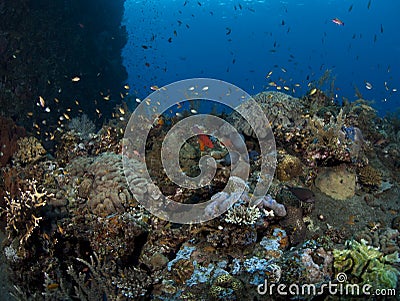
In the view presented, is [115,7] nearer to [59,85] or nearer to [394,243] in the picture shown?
[59,85]

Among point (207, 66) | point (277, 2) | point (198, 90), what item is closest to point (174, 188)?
point (198, 90)

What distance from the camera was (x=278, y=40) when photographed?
106 meters

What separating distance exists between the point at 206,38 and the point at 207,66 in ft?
34.2

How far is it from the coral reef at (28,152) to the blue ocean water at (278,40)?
2552 inches

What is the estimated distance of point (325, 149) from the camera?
666 cm

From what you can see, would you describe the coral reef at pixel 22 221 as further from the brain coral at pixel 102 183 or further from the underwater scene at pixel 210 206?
the brain coral at pixel 102 183

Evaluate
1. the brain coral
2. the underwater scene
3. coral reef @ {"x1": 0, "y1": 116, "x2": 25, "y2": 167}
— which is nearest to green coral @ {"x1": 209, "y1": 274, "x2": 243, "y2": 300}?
the underwater scene

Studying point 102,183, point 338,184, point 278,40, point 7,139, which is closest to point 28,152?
point 7,139

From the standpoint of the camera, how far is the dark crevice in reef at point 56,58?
1443 cm

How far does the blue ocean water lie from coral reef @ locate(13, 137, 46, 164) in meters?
64.8

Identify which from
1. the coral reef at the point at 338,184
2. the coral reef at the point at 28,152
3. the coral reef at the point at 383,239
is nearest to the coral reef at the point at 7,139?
the coral reef at the point at 28,152

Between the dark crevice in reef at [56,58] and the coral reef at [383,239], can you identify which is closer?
the coral reef at [383,239]

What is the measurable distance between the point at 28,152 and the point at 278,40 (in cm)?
11037

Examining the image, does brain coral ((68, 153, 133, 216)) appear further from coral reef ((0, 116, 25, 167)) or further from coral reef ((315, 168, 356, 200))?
coral reef ((315, 168, 356, 200))
